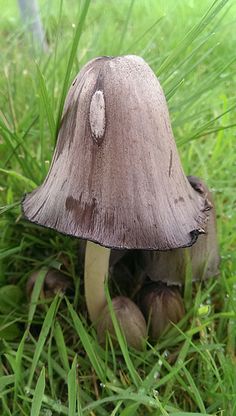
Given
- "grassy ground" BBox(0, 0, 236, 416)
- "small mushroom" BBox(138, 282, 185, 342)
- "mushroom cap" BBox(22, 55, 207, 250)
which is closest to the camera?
"mushroom cap" BBox(22, 55, 207, 250)

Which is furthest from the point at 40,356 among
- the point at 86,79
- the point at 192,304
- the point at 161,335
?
the point at 86,79

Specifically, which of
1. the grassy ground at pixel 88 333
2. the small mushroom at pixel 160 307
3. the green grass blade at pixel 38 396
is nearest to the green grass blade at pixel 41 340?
the grassy ground at pixel 88 333

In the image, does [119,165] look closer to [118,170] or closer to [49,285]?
[118,170]

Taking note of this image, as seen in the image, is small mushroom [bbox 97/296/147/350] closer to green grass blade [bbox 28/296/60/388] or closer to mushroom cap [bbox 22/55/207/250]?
green grass blade [bbox 28/296/60/388]

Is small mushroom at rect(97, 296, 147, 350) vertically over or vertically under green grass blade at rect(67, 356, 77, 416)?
over

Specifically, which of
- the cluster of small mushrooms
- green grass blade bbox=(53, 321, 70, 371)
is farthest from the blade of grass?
the cluster of small mushrooms

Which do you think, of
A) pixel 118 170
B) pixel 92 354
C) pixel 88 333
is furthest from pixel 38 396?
pixel 118 170

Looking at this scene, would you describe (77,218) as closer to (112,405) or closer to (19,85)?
(112,405)
